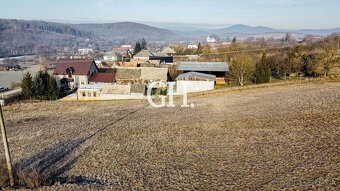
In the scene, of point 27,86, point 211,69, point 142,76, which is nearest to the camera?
point 27,86

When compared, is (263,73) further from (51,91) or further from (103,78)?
(51,91)

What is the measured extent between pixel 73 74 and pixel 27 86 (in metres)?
8.32

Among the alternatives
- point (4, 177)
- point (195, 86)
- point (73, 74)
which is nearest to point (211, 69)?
point (195, 86)

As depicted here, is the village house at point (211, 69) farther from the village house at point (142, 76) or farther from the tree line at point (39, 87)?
the tree line at point (39, 87)

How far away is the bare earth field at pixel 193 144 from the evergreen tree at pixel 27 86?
690cm

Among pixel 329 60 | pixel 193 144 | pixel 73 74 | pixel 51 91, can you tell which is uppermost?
pixel 329 60

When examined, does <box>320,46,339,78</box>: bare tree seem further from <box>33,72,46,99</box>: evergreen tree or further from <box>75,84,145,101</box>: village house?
<box>33,72,46,99</box>: evergreen tree

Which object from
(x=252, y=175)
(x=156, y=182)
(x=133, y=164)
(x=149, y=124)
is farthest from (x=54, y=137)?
(x=252, y=175)

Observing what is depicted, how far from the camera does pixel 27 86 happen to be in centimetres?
3450

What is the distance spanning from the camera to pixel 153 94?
34.4 meters

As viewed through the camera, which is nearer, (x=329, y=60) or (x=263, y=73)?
(x=329, y=60)

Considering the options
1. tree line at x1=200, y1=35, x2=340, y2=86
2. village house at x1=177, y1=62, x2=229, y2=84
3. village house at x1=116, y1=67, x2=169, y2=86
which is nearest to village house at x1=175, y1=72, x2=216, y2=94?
tree line at x1=200, y1=35, x2=340, y2=86

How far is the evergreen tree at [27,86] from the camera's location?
34.0 metres

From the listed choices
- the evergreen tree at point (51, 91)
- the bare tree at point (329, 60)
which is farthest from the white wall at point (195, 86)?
the evergreen tree at point (51, 91)
